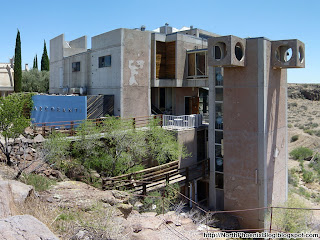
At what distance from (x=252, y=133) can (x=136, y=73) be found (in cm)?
898

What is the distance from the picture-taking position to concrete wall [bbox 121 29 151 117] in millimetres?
20828

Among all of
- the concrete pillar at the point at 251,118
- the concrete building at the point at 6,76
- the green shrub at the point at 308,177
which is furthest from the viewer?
the concrete building at the point at 6,76

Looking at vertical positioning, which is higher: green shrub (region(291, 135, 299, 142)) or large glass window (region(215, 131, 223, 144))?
large glass window (region(215, 131, 223, 144))

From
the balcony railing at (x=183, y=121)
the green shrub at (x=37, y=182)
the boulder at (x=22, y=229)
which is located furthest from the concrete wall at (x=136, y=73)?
the boulder at (x=22, y=229)

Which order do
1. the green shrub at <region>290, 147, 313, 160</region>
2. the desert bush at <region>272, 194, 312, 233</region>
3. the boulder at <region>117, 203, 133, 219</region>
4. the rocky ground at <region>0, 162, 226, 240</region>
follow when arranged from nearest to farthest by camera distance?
the rocky ground at <region>0, 162, 226, 240</region> < the boulder at <region>117, 203, 133, 219</region> < the desert bush at <region>272, 194, 312, 233</region> < the green shrub at <region>290, 147, 313, 160</region>

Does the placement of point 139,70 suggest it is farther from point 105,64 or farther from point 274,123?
point 274,123

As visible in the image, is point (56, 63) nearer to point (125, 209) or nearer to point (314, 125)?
point (125, 209)

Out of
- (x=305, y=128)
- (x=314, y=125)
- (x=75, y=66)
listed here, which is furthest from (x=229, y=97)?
(x=314, y=125)

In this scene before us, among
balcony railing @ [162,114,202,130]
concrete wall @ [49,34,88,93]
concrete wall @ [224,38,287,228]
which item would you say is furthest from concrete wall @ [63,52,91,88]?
concrete wall @ [224,38,287,228]

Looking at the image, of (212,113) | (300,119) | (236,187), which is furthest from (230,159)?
(300,119)

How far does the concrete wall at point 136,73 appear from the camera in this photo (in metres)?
20.8

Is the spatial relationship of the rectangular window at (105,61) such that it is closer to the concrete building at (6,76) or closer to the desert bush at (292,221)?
the desert bush at (292,221)

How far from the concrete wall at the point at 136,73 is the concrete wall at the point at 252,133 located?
6720 millimetres

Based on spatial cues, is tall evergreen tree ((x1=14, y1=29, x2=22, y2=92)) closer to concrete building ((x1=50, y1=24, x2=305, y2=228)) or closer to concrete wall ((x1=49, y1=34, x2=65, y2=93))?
concrete wall ((x1=49, y1=34, x2=65, y2=93))
